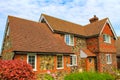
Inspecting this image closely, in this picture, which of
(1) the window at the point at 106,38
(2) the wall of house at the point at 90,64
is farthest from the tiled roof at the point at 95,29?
(2) the wall of house at the point at 90,64

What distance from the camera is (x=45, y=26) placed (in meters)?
25.2

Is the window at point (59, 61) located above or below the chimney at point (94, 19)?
below

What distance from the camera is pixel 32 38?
20109 millimetres

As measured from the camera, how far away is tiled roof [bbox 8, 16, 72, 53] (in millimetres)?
18062

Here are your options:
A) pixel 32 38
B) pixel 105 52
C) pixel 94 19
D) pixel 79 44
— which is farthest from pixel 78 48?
pixel 94 19

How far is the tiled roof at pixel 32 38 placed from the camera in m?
18.1

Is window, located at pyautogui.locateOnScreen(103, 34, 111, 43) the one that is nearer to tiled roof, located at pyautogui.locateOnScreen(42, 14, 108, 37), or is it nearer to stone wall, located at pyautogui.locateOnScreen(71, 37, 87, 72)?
tiled roof, located at pyautogui.locateOnScreen(42, 14, 108, 37)

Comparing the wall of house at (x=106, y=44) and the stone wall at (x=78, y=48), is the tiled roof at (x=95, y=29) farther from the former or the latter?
the stone wall at (x=78, y=48)

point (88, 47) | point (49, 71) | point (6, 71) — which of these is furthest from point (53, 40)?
point (6, 71)

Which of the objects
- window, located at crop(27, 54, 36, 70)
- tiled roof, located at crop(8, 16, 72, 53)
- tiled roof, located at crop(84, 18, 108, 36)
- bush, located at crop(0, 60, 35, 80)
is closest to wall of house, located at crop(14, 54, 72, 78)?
window, located at crop(27, 54, 36, 70)

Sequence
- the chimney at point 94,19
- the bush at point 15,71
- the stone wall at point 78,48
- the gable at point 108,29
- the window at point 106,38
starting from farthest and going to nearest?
A: the chimney at point 94,19
the window at point 106,38
the gable at point 108,29
the stone wall at point 78,48
the bush at point 15,71

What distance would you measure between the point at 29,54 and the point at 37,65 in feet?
5.15

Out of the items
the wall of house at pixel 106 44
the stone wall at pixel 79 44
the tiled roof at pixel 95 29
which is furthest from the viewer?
the tiled roof at pixel 95 29

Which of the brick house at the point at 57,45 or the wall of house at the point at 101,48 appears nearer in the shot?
the brick house at the point at 57,45
